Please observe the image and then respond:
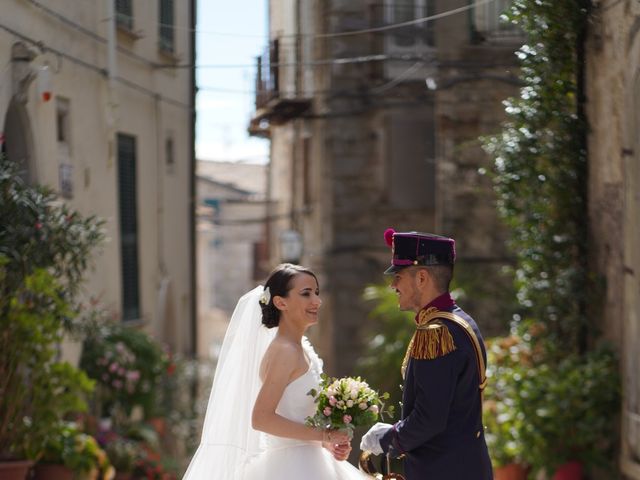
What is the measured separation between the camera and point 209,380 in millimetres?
15352

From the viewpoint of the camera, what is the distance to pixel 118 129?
38.2ft

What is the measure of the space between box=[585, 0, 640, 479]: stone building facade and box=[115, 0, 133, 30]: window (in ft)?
12.0

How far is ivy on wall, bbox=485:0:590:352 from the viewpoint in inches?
334

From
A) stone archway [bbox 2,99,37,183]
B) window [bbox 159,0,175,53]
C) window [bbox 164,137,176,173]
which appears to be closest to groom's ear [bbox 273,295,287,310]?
stone archway [bbox 2,99,37,183]

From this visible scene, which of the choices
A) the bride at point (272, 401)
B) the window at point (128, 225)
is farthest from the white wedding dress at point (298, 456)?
the window at point (128, 225)

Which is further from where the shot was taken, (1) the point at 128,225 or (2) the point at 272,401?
(1) the point at 128,225

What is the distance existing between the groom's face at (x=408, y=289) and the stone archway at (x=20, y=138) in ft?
13.0

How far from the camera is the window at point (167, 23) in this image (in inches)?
401

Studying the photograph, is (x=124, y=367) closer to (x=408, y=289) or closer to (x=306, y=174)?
(x=408, y=289)

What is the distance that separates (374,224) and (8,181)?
36.5ft

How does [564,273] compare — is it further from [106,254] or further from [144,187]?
[144,187]

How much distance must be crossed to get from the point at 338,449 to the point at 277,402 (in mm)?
351

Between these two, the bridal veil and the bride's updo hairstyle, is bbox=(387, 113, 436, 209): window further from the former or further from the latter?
the bride's updo hairstyle

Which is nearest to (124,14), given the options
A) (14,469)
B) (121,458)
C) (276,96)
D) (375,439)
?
(121,458)
